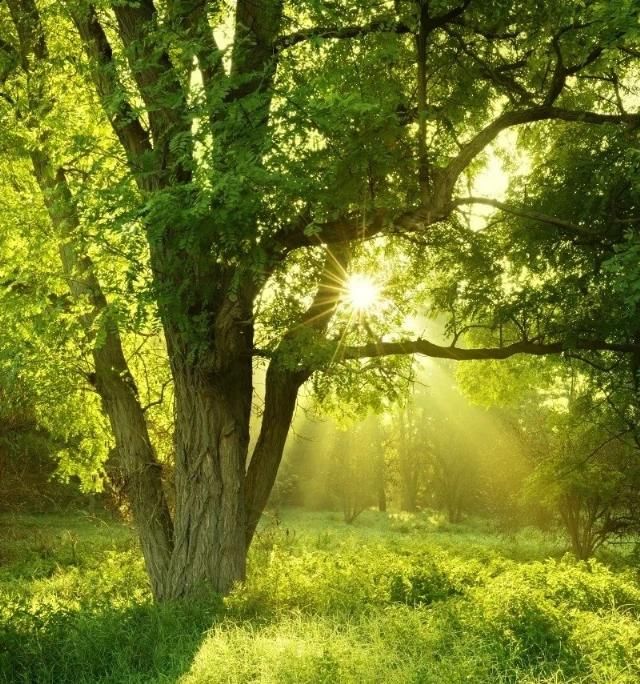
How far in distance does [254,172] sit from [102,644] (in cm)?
431

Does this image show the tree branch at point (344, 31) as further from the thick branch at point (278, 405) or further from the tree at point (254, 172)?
the thick branch at point (278, 405)

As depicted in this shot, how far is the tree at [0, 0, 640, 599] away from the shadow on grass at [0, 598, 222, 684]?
1506 millimetres

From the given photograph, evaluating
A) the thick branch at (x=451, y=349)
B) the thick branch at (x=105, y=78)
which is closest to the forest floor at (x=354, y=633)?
the thick branch at (x=451, y=349)

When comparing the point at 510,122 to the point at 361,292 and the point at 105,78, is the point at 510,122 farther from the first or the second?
the point at 105,78

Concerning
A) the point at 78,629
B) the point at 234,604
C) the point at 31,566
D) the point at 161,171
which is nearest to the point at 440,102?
A: the point at 161,171

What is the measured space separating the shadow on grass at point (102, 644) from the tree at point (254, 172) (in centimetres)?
151

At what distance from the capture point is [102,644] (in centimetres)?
686

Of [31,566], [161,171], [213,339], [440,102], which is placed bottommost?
[31,566]

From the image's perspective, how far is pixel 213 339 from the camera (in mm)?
8906

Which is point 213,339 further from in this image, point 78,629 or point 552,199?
point 552,199

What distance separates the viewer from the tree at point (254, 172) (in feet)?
23.2

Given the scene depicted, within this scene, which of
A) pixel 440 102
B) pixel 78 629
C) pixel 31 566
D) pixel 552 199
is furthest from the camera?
pixel 31 566

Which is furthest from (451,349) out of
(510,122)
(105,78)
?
(105,78)

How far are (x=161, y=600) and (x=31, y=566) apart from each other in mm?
10230
